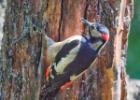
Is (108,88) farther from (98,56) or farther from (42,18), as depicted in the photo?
(42,18)

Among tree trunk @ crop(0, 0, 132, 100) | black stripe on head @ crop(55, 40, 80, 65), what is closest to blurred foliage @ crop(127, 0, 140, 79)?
tree trunk @ crop(0, 0, 132, 100)

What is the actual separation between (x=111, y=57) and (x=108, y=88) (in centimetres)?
9

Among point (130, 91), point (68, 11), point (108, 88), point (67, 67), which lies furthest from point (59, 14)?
point (130, 91)

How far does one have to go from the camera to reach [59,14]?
1.73 meters

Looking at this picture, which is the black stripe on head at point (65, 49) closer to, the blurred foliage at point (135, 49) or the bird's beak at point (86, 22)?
the bird's beak at point (86, 22)

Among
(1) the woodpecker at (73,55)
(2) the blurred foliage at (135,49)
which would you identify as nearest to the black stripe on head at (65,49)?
(1) the woodpecker at (73,55)

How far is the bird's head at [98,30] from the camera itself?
1685 millimetres

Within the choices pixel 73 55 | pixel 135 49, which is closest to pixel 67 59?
pixel 73 55

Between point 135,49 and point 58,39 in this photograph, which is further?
point 135,49

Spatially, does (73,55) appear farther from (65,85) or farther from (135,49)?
(135,49)

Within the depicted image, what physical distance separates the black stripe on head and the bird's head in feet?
0.16

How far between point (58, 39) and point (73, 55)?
6 cm

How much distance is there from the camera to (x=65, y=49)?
5.60 ft

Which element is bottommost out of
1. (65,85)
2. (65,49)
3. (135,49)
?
(135,49)
